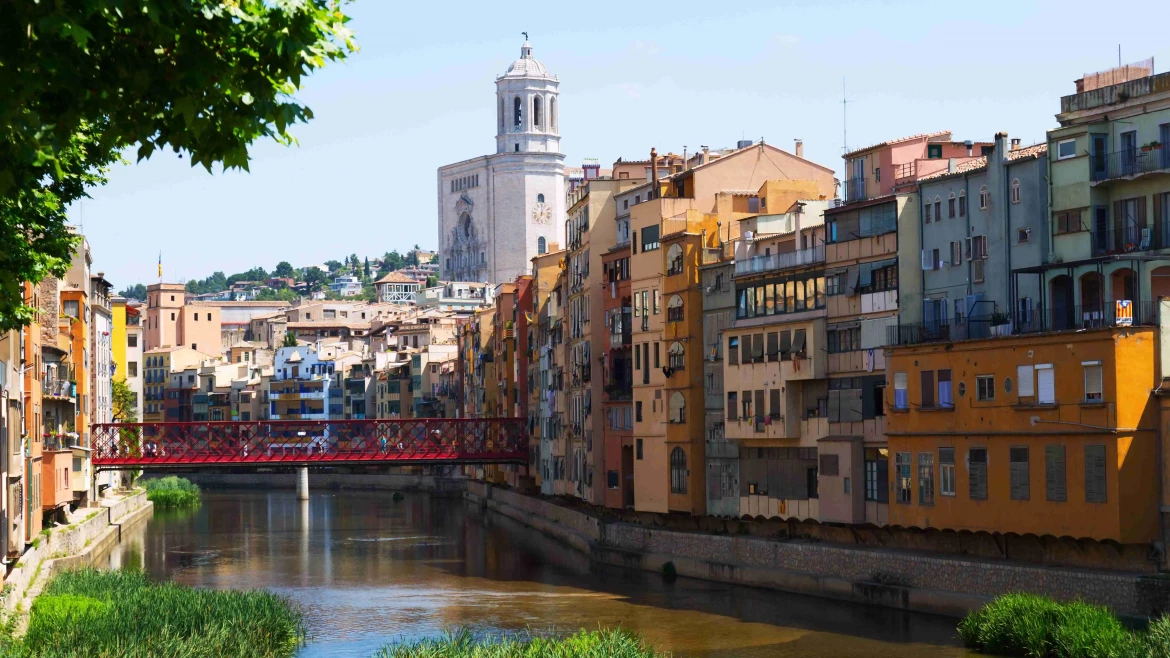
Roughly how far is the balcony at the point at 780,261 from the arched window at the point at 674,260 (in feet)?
11.4

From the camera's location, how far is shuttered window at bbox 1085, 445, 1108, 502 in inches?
1451

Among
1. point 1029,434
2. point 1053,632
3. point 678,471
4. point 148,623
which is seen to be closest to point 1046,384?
point 1029,434

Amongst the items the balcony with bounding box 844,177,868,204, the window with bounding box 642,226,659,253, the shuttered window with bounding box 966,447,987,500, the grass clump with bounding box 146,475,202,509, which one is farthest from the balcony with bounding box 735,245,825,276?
the grass clump with bounding box 146,475,202,509

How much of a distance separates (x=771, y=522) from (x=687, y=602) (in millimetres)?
6162

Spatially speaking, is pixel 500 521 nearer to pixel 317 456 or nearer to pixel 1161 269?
pixel 317 456

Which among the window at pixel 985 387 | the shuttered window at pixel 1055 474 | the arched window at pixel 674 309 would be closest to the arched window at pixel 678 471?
the arched window at pixel 674 309

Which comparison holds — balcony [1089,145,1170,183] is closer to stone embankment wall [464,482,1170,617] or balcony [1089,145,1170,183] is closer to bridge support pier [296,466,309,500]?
stone embankment wall [464,482,1170,617]

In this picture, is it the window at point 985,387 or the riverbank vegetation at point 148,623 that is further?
the window at point 985,387

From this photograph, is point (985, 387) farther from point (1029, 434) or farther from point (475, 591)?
point (475, 591)

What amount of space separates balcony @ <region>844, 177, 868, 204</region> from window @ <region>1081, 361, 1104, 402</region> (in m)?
14.0

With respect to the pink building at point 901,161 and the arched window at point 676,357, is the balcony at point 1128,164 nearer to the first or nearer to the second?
the pink building at point 901,161

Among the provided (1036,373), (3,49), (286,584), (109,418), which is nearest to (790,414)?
(1036,373)

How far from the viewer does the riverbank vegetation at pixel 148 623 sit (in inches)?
1215

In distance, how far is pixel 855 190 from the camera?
51.1 meters
